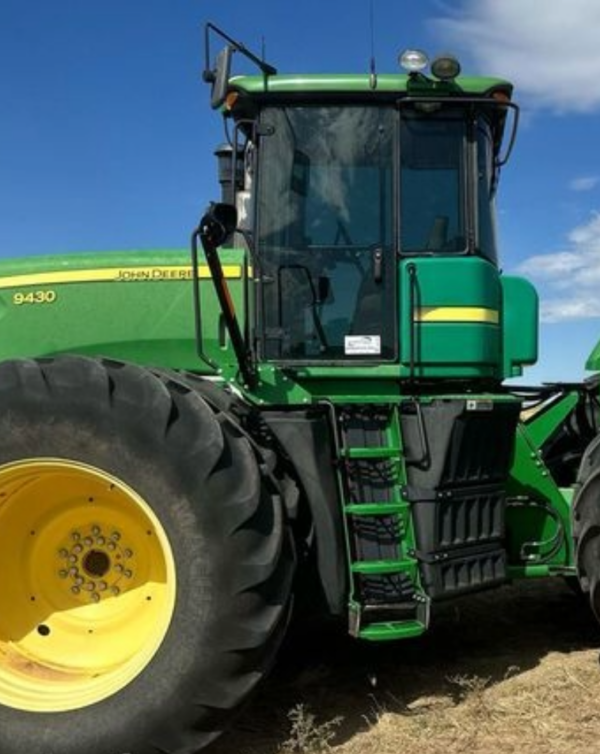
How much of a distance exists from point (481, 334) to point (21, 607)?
7.85 feet

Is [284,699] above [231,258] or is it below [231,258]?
below

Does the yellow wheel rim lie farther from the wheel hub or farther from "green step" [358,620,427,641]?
"green step" [358,620,427,641]

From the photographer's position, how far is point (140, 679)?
3617 millimetres

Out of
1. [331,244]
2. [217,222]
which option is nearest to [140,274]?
[217,222]

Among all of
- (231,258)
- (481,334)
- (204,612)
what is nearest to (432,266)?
(481,334)

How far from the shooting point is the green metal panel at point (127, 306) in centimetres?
455

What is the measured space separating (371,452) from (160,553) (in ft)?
3.30

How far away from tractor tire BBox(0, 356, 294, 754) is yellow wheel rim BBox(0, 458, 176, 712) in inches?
0.8

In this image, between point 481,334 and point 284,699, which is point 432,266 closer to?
point 481,334

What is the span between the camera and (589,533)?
4.45 metres

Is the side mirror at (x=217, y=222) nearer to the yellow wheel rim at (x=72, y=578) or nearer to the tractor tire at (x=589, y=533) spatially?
the yellow wheel rim at (x=72, y=578)

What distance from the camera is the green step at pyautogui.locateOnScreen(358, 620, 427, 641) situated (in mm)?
4035

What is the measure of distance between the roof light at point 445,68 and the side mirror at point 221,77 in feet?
3.23

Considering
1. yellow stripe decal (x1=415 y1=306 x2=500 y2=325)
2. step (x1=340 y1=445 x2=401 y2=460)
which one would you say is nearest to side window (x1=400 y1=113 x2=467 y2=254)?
yellow stripe decal (x1=415 y1=306 x2=500 y2=325)
